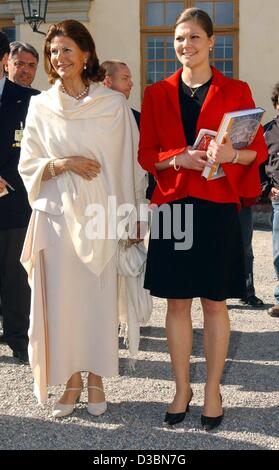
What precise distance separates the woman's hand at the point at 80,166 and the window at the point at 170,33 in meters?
9.17

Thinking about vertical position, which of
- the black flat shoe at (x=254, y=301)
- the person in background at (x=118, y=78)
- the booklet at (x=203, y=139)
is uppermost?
the person in background at (x=118, y=78)

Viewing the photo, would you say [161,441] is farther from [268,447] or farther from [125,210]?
[125,210]

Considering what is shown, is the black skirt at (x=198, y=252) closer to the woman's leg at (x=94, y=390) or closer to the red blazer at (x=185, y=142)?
the red blazer at (x=185, y=142)

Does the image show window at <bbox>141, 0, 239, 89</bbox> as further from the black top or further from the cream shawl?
the black top

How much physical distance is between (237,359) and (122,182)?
70.2 inches

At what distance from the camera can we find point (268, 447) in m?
3.37

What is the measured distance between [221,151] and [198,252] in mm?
529

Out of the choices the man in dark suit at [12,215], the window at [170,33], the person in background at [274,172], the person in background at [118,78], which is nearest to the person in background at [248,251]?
the person in background at [274,172]

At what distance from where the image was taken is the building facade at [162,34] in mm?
12008

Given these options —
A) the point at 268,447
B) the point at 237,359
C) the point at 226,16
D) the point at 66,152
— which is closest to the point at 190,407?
the point at 268,447

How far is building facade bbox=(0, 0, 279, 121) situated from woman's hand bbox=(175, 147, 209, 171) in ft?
29.9

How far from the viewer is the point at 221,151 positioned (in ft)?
10.6

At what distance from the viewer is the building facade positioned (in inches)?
473

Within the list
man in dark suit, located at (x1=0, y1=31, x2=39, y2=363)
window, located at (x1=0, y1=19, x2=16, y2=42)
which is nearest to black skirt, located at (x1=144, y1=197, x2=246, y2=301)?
man in dark suit, located at (x1=0, y1=31, x2=39, y2=363)
